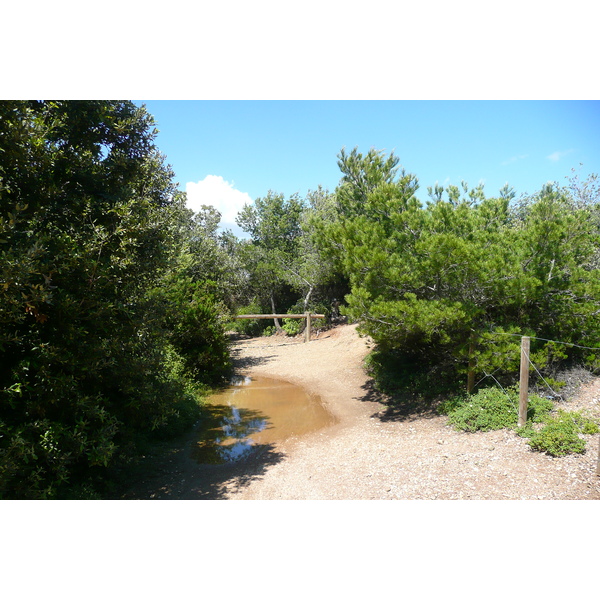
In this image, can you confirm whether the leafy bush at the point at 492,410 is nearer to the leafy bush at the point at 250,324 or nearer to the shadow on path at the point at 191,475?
the shadow on path at the point at 191,475

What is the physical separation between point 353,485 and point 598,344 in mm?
4257

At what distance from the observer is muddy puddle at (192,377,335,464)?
254 inches

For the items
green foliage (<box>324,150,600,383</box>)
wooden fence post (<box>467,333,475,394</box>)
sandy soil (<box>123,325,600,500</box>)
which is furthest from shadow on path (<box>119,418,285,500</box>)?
wooden fence post (<box>467,333,475,394</box>)

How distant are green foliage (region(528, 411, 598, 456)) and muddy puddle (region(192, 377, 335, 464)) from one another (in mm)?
3658

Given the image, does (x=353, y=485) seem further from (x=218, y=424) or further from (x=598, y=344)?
(x=598, y=344)

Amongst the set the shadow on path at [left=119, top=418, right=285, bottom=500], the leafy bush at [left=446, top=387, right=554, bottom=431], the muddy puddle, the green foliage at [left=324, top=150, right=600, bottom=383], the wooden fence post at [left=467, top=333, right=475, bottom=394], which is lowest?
the muddy puddle

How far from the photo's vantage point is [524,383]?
521 centimetres

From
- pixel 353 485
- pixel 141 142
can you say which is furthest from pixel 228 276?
pixel 353 485

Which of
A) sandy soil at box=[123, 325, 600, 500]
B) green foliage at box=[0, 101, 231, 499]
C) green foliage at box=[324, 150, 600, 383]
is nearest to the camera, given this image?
green foliage at box=[0, 101, 231, 499]

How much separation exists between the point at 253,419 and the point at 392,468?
3.65 metres

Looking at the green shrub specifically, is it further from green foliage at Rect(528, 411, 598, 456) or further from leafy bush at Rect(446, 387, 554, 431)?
green foliage at Rect(528, 411, 598, 456)

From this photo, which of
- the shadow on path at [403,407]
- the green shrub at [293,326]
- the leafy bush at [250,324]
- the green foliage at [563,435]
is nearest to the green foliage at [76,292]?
the shadow on path at [403,407]

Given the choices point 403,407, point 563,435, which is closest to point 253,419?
point 403,407

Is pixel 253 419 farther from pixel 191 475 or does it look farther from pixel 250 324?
pixel 250 324
